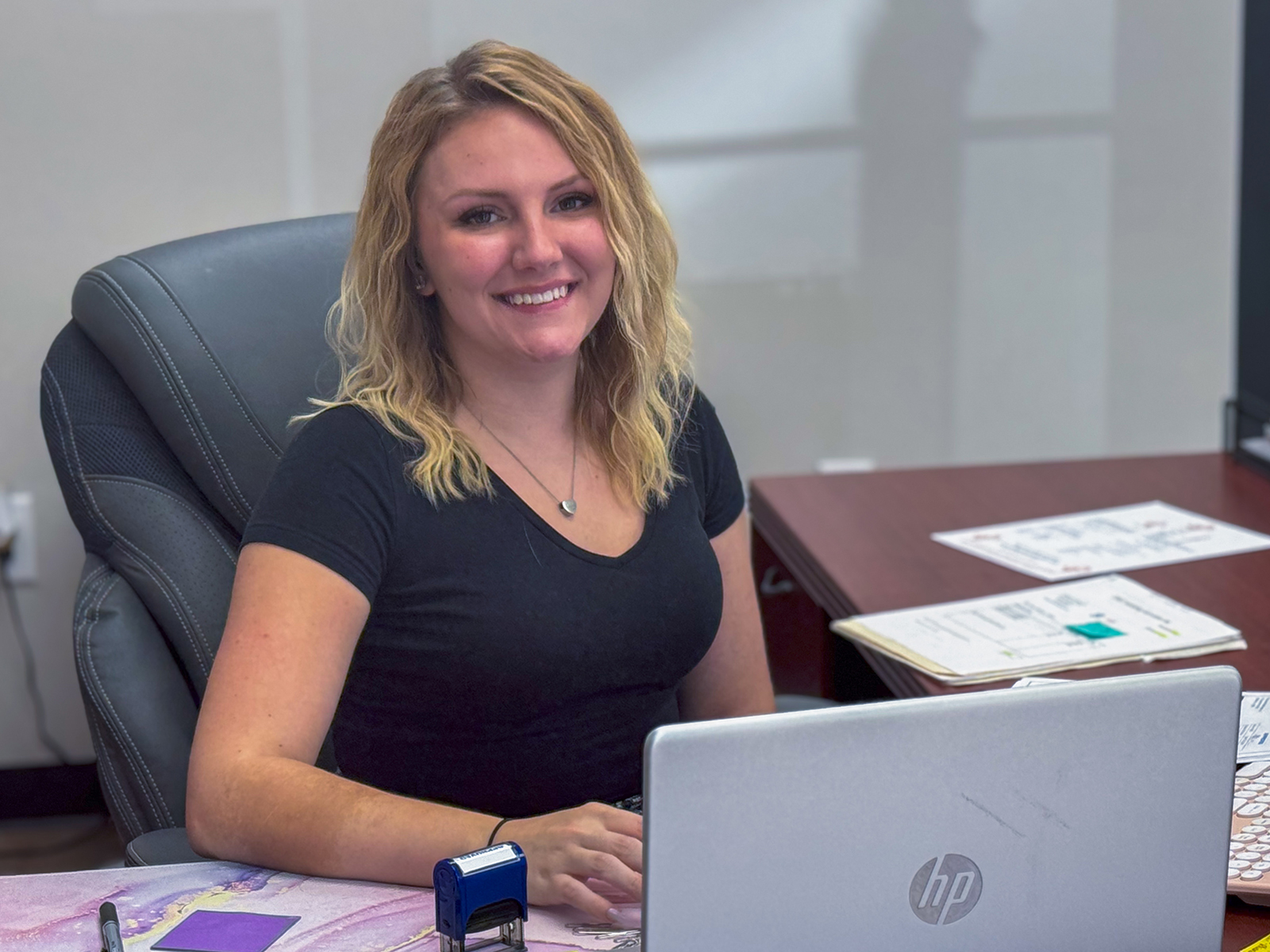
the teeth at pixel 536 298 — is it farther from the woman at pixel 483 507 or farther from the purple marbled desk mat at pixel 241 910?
the purple marbled desk mat at pixel 241 910

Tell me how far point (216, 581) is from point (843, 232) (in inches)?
54.7

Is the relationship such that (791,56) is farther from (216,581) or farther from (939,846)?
(939,846)

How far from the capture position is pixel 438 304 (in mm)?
1340

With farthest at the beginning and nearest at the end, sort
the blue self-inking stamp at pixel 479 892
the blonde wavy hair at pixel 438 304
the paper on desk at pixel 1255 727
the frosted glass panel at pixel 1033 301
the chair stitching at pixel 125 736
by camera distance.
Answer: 1. the frosted glass panel at pixel 1033 301
2. the chair stitching at pixel 125 736
3. the blonde wavy hair at pixel 438 304
4. the paper on desk at pixel 1255 727
5. the blue self-inking stamp at pixel 479 892

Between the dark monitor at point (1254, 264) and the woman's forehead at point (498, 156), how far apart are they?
121 centimetres

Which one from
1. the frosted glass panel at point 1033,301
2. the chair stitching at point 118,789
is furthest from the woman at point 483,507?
the frosted glass panel at point 1033,301

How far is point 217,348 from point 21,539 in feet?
3.51

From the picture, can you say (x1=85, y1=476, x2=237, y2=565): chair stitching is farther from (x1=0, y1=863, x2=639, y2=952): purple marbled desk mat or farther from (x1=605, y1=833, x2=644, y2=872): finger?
(x1=605, y1=833, x2=644, y2=872): finger

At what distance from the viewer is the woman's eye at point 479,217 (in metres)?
1.26

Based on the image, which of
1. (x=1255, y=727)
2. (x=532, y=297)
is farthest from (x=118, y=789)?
(x=1255, y=727)

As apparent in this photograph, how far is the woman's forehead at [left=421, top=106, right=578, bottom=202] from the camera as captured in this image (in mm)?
1238

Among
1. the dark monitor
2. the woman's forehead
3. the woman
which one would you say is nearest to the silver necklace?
the woman

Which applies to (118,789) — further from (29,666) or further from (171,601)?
(29,666)

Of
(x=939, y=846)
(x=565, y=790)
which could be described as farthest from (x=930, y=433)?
(x=939, y=846)
